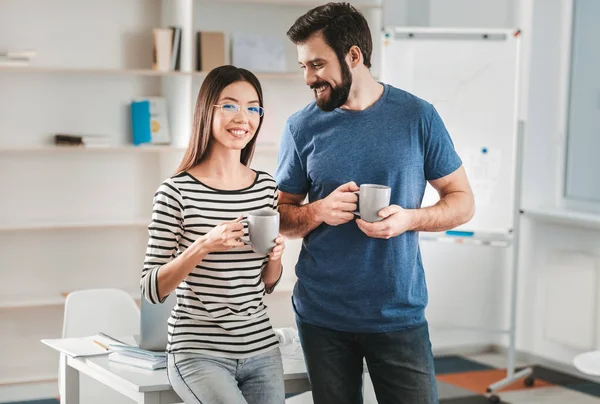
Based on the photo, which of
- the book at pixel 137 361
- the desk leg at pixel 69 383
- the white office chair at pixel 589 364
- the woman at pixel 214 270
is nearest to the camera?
the woman at pixel 214 270

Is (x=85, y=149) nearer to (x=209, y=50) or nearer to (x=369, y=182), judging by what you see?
(x=209, y=50)

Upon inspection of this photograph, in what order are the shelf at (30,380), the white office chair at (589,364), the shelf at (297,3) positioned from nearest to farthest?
the white office chair at (589,364), the shelf at (30,380), the shelf at (297,3)

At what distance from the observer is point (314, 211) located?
89.7 inches

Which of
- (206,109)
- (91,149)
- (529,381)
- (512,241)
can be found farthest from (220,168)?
(529,381)

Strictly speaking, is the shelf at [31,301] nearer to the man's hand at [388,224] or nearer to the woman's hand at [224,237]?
the woman's hand at [224,237]

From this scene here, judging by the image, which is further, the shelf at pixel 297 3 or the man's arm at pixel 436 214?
the shelf at pixel 297 3

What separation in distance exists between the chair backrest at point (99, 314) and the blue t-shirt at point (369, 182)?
1.19 metres

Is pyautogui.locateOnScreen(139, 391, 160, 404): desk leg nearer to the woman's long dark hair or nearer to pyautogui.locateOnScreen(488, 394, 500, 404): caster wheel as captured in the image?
the woman's long dark hair

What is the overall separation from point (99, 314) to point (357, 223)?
4.87 ft

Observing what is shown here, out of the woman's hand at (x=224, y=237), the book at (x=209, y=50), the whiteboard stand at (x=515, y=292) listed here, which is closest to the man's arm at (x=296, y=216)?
the woman's hand at (x=224, y=237)

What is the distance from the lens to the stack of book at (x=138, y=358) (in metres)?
2.46

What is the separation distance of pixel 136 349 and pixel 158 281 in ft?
1.36

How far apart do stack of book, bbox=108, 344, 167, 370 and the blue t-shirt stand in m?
0.43

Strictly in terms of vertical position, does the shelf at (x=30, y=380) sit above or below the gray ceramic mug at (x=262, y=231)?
below
